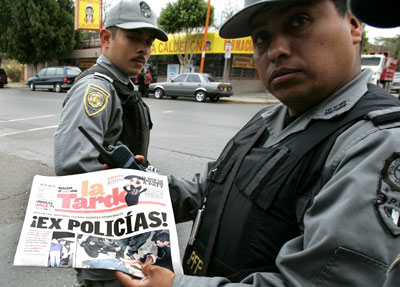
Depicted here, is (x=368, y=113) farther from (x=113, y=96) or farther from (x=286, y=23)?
(x=113, y=96)

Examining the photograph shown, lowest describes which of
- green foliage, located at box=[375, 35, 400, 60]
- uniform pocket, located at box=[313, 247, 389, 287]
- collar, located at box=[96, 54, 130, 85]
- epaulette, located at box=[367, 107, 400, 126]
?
uniform pocket, located at box=[313, 247, 389, 287]

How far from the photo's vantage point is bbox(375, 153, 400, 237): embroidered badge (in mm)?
653

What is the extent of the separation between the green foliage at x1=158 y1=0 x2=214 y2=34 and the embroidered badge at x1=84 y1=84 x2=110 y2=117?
1904 centimetres

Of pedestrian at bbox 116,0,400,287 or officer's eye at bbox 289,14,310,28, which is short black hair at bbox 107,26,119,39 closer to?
pedestrian at bbox 116,0,400,287

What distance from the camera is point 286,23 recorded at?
1012mm

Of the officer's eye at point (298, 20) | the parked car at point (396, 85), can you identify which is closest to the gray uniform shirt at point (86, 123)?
the officer's eye at point (298, 20)

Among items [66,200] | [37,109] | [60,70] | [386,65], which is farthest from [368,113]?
[386,65]

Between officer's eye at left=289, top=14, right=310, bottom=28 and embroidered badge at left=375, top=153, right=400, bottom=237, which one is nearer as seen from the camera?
embroidered badge at left=375, top=153, right=400, bottom=237

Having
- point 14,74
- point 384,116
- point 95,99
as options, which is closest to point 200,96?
point 95,99

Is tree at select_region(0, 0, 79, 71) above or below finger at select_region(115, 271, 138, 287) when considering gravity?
above

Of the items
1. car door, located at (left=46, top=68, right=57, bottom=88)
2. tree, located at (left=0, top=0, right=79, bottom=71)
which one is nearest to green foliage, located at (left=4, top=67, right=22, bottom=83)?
tree, located at (left=0, top=0, right=79, bottom=71)

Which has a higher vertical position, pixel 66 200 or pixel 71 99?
pixel 71 99

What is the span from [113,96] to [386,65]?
21.6 m

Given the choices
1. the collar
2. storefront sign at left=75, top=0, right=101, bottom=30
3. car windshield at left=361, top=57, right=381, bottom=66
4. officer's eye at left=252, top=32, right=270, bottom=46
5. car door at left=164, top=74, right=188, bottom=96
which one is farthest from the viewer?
storefront sign at left=75, top=0, right=101, bottom=30
